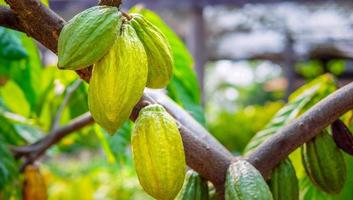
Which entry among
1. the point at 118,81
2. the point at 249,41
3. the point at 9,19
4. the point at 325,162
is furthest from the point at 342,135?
the point at 249,41

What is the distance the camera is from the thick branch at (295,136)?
73 cm

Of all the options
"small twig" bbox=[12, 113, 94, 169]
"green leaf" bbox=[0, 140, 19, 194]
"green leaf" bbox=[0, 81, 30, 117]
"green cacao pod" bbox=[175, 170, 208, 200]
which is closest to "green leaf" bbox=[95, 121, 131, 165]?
"small twig" bbox=[12, 113, 94, 169]

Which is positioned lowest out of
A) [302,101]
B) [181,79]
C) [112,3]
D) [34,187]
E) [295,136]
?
[34,187]

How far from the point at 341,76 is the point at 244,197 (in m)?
8.76

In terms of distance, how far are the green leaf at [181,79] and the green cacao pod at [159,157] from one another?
0.64 meters

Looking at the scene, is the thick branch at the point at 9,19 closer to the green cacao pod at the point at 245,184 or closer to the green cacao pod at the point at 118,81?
the green cacao pod at the point at 118,81

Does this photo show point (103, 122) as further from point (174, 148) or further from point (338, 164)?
point (338, 164)

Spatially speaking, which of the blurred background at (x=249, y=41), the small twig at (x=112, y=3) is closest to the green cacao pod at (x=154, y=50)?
the small twig at (x=112, y=3)

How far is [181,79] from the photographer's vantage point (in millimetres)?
1395

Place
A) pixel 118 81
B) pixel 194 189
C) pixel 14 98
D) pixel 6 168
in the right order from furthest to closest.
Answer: pixel 14 98 < pixel 6 168 < pixel 194 189 < pixel 118 81

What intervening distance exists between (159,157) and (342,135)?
26 cm

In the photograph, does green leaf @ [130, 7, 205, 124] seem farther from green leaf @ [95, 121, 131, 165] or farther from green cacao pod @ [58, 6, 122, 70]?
green cacao pod @ [58, 6, 122, 70]

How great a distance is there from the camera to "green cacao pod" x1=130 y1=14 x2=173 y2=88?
0.64 metres

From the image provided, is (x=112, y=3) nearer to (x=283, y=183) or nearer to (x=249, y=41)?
(x=283, y=183)
